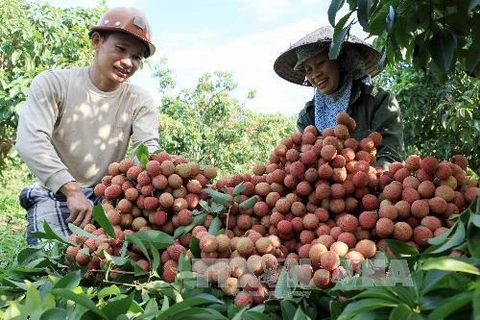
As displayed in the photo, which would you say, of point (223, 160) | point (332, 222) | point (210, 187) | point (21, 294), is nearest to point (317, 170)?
point (332, 222)

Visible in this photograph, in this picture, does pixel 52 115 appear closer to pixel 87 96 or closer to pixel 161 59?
pixel 87 96

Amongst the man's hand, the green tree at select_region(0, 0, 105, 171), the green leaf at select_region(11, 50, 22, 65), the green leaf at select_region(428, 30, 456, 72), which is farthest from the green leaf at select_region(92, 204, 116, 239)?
the green leaf at select_region(11, 50, 22, 65)

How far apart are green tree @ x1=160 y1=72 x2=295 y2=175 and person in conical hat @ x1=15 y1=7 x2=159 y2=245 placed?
8120mm

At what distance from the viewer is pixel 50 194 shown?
1.82 metres

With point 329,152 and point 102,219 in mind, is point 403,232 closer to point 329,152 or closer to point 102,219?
point 329,152

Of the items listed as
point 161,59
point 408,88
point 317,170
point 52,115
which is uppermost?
point 161,59

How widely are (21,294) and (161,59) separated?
45.3 ft

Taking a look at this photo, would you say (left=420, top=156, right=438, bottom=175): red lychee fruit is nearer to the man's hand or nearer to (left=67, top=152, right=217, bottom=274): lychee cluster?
(left=67, top=152, right=217, bottom=274): lychee cluster

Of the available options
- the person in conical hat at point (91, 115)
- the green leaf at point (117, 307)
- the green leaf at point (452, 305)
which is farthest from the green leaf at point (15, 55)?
the green leaf at point (452, 305)

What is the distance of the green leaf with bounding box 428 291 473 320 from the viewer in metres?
0.51

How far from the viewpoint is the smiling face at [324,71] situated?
6.31ft

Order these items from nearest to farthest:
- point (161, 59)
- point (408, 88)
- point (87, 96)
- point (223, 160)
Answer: point (87, 96) → point (408, 88) → point (223, 160) → point (161, 59)

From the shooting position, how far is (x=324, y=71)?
1926 millimetres

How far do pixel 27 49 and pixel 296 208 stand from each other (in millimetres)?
4905
